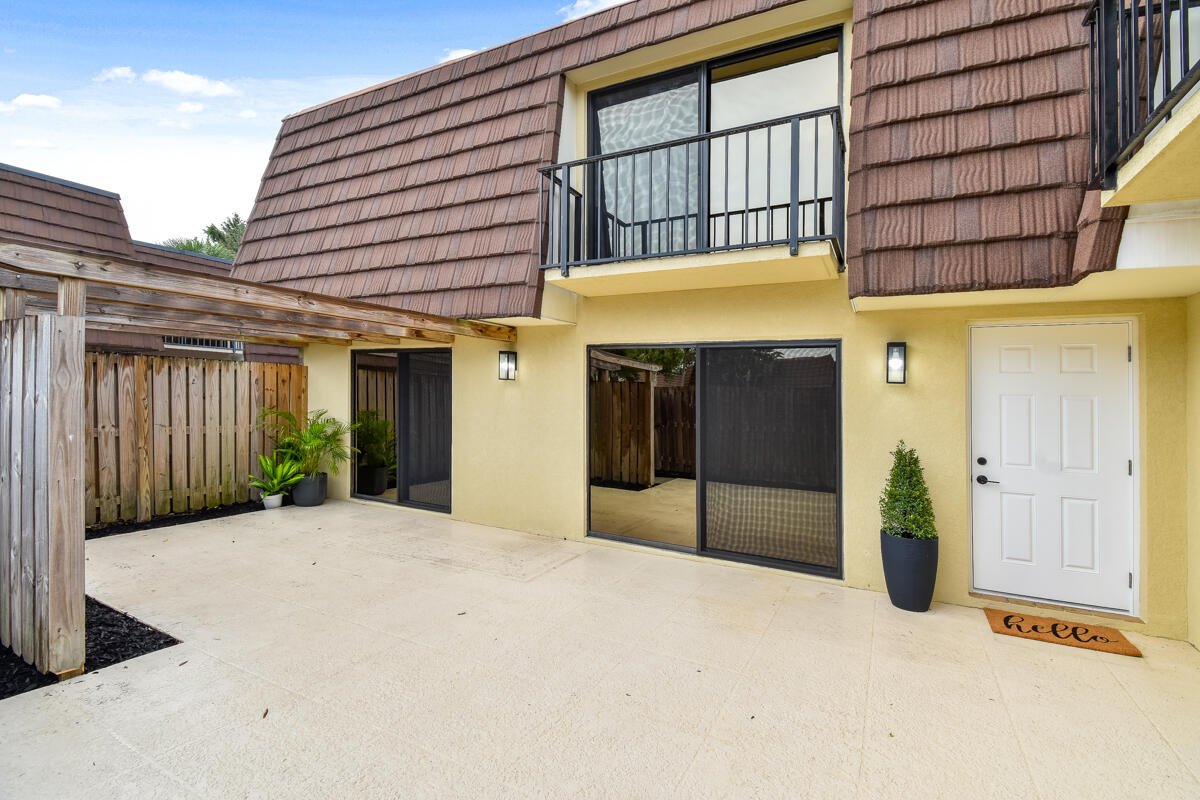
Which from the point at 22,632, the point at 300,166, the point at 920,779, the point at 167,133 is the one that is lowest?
the point at 920,779

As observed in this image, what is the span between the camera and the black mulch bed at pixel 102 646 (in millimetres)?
2635

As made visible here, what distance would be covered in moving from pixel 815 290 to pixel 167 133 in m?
19.1

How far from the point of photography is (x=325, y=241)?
6434mm

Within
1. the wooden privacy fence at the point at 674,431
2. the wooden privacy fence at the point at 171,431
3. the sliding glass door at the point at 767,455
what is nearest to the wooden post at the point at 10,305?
the wooden privacy fence at the point at 171,431

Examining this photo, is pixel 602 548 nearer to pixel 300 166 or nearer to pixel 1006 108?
pixel 1006 108

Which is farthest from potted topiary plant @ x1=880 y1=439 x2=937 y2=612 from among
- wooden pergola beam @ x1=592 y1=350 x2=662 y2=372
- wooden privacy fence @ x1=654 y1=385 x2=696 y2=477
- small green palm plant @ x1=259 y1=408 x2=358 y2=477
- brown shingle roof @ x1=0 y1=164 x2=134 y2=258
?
brown shingle roof @ x1=0 y1=164 x2=134 y2=258

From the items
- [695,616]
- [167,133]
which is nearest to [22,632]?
[695,616]

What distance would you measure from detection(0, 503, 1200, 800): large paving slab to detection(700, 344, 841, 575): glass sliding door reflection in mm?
469

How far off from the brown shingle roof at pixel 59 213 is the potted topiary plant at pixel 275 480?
15.3ft

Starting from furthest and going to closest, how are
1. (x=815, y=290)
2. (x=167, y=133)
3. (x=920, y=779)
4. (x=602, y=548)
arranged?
(x=167, y=133), (x=602, y=548), (x=815, y=290), (x=920, y=779)

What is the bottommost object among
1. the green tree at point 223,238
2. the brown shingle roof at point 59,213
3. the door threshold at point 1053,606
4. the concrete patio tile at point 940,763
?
the concrete patio tile at point 940,763

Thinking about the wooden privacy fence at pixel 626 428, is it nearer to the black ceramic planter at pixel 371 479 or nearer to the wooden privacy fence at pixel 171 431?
the black ceramic planter at pixel 371 479

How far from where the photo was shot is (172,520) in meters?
5.96

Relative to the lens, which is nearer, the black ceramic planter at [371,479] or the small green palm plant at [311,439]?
the small green palm plant at [311,439]
